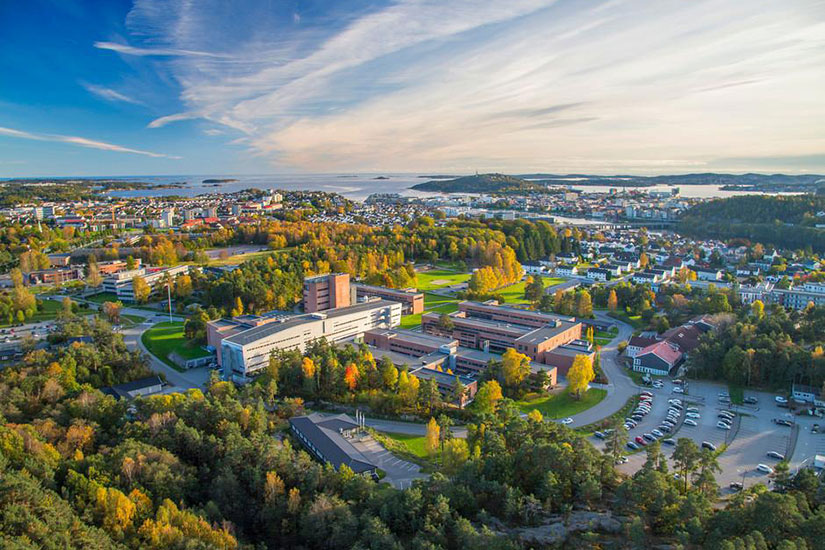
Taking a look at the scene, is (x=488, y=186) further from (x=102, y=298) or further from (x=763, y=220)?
(x=102, y=298)

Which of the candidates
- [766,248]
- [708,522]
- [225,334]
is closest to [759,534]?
[708,522]

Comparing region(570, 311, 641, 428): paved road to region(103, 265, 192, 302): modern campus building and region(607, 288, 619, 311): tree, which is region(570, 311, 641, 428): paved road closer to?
region(607, 288, 619, 311): tree

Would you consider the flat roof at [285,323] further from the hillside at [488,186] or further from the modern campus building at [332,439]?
the hillside at [488,186]

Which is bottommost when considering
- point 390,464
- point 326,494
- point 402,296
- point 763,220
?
point 390,464

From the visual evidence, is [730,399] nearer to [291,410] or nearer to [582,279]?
[291,410]

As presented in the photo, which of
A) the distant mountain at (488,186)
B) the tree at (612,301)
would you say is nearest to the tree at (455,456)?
the tree at (612,301)

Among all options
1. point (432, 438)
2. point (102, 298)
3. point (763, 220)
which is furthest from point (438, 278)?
point (763, 220)
